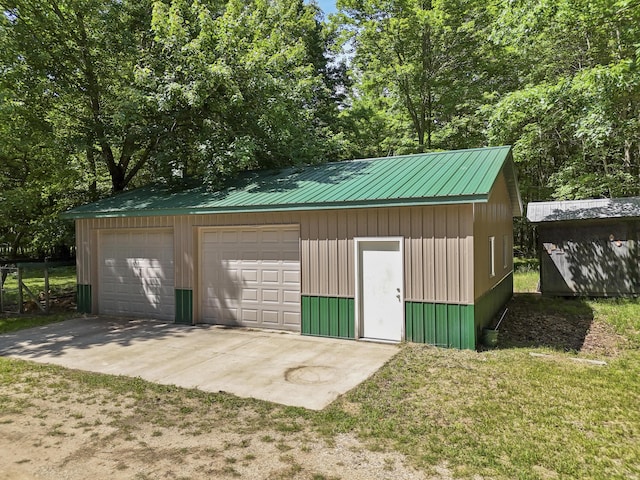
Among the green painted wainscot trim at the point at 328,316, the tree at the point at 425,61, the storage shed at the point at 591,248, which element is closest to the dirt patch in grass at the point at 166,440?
the green painted wainscot trim at the point at 328,316

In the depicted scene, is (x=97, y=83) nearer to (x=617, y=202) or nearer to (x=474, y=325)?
(x=474, y=325)

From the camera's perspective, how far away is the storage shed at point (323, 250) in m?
7.61

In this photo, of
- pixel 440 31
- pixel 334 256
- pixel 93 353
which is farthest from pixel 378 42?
pixel 93 353

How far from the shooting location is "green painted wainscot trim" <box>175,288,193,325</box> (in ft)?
33.7

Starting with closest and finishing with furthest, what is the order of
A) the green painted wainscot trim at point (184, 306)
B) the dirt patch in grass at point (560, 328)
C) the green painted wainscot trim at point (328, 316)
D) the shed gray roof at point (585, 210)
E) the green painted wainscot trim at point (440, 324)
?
the green painted wainscot trim at point (440, 324) → the dirt patch in grass at point (560, 328) → the green painted wainscot trim at point (328, 316) → the green painted wainscot trim at point (184, 306) → the shed gray roof at point (585, 210)

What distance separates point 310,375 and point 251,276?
3804mm

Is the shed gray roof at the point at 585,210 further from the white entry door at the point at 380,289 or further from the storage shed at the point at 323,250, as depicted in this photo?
the white entry door at the point at 380,289

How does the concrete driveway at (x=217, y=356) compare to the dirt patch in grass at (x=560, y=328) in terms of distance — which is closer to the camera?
the concrete driveway at (x=217, y=356)

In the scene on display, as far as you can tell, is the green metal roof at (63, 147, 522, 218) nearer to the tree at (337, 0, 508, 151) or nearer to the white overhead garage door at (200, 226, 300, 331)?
the white overhead garage door at (200, 226, 300, 331)

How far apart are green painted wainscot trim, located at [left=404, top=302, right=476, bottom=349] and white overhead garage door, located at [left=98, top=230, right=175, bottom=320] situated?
6.03m

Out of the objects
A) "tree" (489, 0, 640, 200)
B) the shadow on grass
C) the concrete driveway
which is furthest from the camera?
"tree" (489, 0, 640, 200)

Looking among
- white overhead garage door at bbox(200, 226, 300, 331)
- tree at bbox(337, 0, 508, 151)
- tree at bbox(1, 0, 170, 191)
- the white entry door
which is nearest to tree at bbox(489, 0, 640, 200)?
tree at bbox(337, 0, 508, 151)

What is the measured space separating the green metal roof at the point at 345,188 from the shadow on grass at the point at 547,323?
124 inches

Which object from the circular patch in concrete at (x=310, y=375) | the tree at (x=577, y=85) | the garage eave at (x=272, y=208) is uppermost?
the tree at (x=577, y=85)
